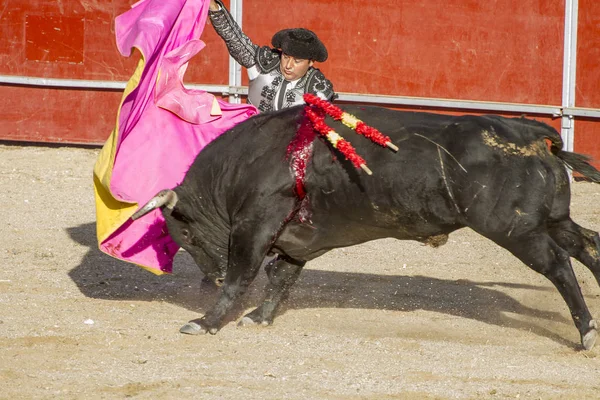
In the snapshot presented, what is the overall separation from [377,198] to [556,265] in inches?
31.5

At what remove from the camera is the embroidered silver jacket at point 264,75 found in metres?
5.35

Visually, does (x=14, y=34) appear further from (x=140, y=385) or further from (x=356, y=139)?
(x=140, y=385)

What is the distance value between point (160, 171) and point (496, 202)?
1.72 meters

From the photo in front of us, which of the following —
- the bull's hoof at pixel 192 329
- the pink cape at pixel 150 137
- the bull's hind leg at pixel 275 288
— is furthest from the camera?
the pink cape at pixel 150 137

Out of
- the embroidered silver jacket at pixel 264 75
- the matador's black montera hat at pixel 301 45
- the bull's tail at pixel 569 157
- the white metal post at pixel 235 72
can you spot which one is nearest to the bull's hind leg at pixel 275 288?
the embroidered silver jacket at pixel 264 75

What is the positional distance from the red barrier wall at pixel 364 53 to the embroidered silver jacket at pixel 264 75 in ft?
11.9

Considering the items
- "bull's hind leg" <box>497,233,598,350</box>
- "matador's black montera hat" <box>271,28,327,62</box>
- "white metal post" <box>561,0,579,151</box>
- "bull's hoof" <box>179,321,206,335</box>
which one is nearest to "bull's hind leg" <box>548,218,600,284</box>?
"bull's hind leg" <box>497,233,598,350</box>

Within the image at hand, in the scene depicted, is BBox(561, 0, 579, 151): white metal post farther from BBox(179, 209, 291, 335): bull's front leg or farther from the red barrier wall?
BBox(179, 209, 291, 335): bull's front leg

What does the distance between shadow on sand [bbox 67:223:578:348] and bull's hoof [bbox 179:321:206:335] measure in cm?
52

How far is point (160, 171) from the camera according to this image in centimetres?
511

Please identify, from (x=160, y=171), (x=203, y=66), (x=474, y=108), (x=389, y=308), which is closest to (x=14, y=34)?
(x=203, y=66)

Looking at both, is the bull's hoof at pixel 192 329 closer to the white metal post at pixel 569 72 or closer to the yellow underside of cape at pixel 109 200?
the yellow underside of cape at pixel 109 200

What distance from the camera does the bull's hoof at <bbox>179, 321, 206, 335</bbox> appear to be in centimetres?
461

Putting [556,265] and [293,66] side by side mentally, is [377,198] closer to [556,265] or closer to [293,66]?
[556,265]
